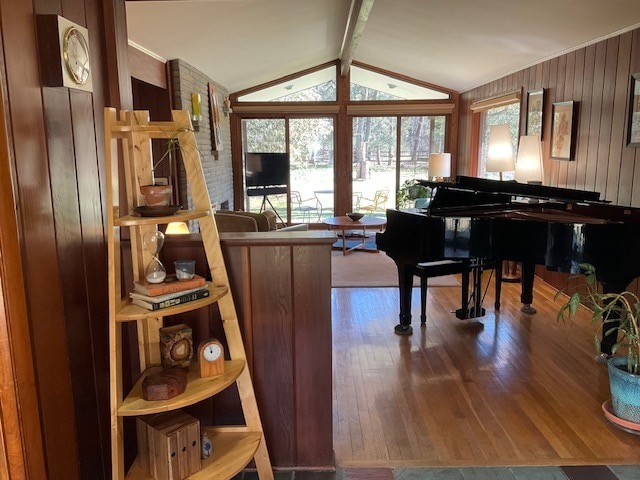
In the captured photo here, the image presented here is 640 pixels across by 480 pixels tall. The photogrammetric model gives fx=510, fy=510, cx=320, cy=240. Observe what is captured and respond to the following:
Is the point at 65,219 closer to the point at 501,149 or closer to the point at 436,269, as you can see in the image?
the point at 436,269

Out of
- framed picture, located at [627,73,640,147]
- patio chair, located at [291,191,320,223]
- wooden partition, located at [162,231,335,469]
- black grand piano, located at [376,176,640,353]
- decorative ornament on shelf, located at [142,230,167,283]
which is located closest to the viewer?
decorative ornament on shelf, located at [142,230,167,283]

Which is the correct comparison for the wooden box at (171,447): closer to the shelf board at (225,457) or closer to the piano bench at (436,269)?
the shelf board at (225,457)

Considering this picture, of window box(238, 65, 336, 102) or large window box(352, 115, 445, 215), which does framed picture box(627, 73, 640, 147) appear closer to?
large window box(352, 115, 445, 215)

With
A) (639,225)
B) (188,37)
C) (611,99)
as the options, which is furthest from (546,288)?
(188,37)

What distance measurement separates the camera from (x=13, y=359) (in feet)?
4.60

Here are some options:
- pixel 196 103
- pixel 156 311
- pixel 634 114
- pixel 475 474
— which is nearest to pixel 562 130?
pixel 634 114

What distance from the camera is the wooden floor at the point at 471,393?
2.40 m

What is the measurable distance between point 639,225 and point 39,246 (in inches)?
121

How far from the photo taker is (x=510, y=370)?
128 inches

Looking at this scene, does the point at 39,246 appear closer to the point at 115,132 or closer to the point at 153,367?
the point at 115,132

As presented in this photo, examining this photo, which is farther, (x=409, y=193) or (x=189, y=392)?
(x=409, y=193)

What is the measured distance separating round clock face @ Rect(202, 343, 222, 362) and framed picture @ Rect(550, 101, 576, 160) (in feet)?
13.7

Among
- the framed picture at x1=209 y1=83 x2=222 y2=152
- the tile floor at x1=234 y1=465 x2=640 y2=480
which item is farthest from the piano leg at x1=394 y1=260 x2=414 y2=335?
the framed picture at x1=209 y1=83 x2=222 y2=152

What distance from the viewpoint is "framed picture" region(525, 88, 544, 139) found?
5.36 meters
